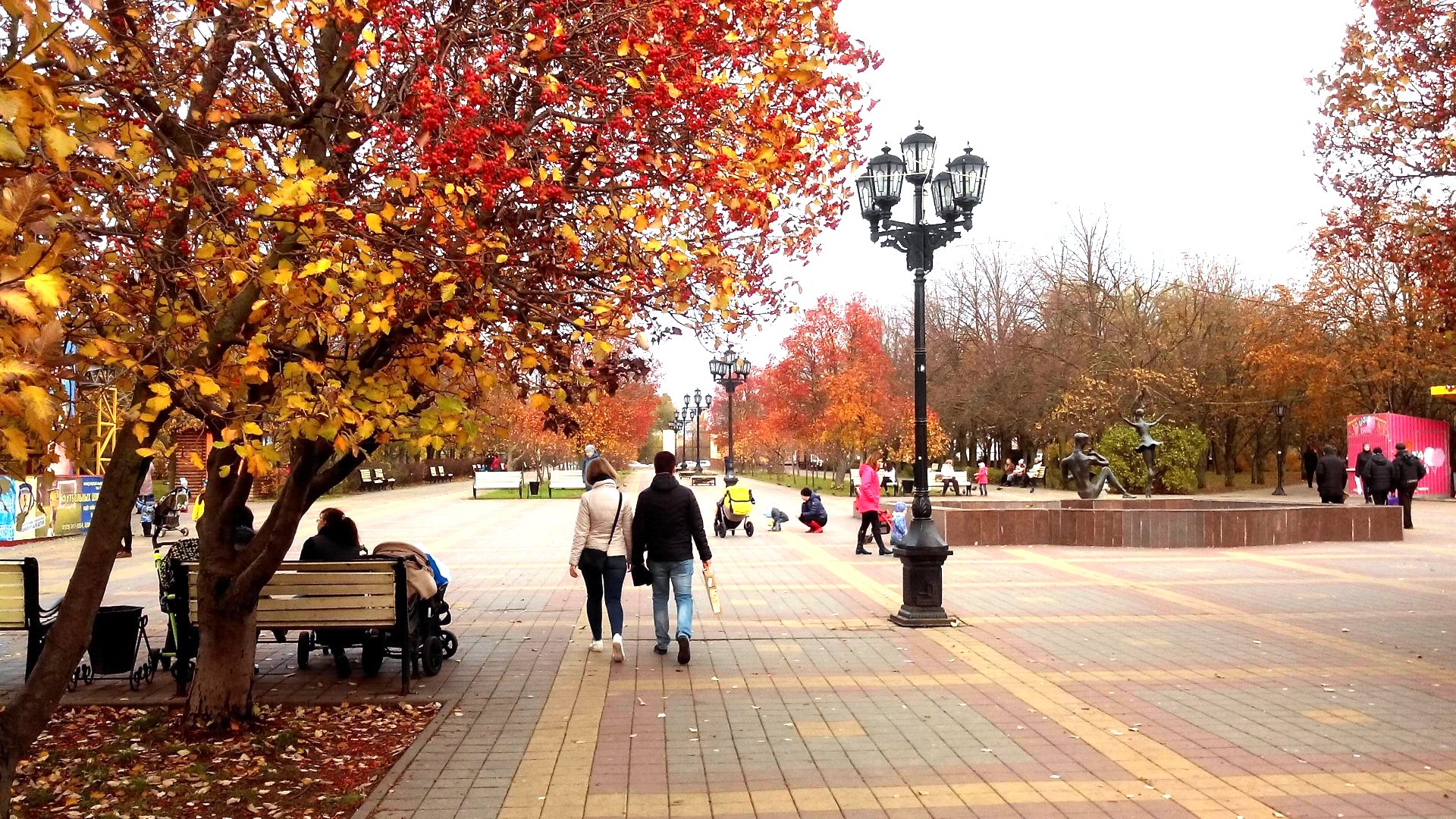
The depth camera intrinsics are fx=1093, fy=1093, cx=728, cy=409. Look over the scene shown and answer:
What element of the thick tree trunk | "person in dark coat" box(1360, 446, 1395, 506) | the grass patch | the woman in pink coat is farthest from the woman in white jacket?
"person in dark coat" box(1360, 446, 1395, 506)

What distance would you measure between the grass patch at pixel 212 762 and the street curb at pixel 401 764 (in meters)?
0.06

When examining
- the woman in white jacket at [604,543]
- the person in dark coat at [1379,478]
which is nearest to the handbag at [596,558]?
the woman in white jacket at [604,543]

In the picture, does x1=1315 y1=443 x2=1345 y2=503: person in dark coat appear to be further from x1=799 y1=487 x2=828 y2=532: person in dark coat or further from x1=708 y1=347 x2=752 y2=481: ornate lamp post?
x1=708 y1=347 x2=752 y2=481: ornate lamp post

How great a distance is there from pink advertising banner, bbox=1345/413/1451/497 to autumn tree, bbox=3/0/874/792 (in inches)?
1365

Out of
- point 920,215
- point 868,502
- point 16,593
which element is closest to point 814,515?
point 868,502

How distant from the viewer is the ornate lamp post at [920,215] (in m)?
10.5

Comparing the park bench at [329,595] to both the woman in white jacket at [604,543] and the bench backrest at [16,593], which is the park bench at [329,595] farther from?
the woman in white jacket at [604,543]

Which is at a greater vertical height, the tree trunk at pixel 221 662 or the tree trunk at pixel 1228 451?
the tree trunk at pixel 1228 451

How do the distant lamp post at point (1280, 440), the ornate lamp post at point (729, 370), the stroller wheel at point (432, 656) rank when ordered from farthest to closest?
the distant lamp post at point (1280, 440) < the ornate lamp post at point (729, 370) < the stroller wheel at point (432, 656)

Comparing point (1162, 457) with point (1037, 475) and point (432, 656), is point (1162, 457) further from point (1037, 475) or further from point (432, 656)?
point (432, 656)

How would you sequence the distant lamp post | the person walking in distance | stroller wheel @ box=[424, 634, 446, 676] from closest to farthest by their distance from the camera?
stroller wheel @ box=[424, 634, 446, 676]
the person walking in distance
the distant lamp post

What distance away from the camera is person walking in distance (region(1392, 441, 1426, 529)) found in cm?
2214

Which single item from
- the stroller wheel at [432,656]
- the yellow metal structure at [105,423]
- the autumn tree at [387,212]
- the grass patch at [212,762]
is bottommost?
the grass patch at [212,762]

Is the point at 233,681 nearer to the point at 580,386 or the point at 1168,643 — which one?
the point at 580,386
